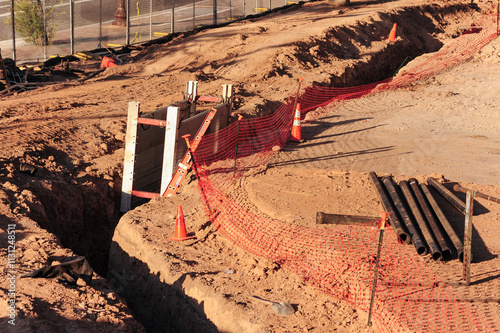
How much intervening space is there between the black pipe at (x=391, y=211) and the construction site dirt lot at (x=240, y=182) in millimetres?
199

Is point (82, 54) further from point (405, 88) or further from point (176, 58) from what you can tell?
point (405, 88)

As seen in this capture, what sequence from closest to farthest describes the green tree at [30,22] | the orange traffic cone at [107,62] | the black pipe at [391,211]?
the black pipe at [391,211], the orange traffic cone at [107,62], the green tree at [30,22]

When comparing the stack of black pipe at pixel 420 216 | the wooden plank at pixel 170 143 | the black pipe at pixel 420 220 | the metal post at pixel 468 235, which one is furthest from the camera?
the wooden plank at pixel 170 143

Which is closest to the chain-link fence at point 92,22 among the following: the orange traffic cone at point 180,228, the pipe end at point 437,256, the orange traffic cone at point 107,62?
the orange traffic cone at point 107,62

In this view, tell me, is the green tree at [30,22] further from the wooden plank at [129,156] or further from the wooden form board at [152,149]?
the wooden plank at [129,156]

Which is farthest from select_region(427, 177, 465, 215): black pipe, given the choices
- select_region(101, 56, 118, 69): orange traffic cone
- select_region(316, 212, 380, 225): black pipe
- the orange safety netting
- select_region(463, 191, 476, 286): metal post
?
select_region(101, 56, 118, 69): orange traffic cone

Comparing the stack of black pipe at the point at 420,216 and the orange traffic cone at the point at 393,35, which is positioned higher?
the orange traffic cone at the point at 393,35

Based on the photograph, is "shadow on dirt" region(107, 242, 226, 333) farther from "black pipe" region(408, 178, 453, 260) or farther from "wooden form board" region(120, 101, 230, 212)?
"black pipe" region(408, 178, 453, 260)

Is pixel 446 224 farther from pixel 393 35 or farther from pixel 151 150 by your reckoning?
pixel 393 35

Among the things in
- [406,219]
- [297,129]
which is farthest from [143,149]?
[406,219]

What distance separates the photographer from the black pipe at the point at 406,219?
7.56 meters

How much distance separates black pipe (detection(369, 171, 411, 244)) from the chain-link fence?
45.5 ft

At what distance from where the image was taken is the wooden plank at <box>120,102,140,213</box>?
9.96 metres

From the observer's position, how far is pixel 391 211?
846cm
